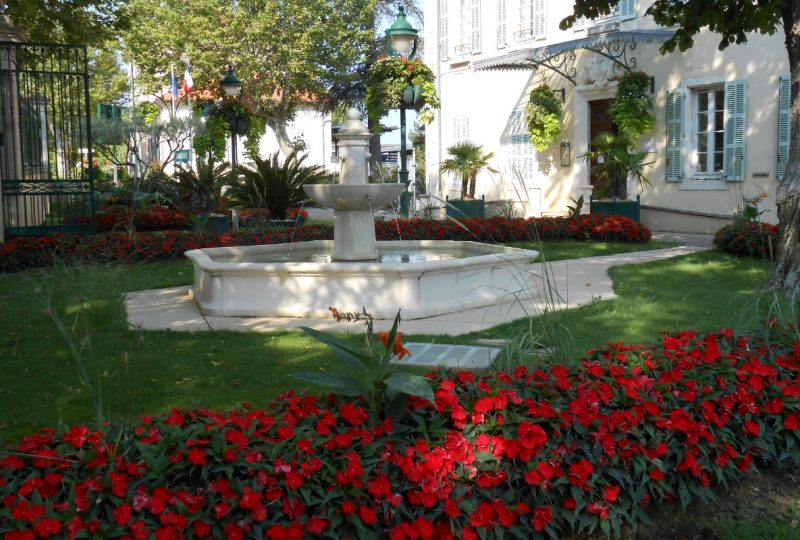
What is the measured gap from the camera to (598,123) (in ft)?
59.0

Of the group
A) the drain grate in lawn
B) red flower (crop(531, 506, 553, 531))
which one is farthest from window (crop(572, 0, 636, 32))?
red flower (crop(531, 506, 553, 531))

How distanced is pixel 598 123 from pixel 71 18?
10.3m

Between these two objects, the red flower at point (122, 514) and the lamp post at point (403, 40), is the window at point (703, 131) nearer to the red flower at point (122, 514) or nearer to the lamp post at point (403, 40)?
the lamp post at point (403, 40)

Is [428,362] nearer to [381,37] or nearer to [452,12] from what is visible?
[452,12]

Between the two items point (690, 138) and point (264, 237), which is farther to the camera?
point (690, 138)

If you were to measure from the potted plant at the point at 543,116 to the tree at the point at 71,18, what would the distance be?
8346mm

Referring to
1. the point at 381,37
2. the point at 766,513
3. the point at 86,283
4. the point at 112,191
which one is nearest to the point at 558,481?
the point at 766,513

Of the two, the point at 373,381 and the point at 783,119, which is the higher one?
the point at 783,119

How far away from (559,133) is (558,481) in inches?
630

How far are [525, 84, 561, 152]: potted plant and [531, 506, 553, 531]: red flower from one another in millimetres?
15947

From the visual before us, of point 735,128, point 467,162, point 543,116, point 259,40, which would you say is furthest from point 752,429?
point 259,40

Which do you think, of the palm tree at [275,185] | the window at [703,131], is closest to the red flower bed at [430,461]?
the palm tree at [275,185]

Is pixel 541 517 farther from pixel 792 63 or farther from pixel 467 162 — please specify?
pixel 467 162

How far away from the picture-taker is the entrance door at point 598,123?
1770 centimetres
